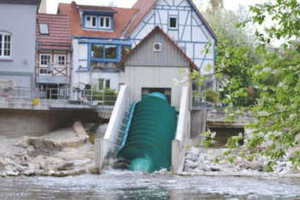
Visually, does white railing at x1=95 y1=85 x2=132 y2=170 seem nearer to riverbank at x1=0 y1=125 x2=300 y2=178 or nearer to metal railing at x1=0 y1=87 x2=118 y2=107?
riverbank at x1=0 y1=125 x2=300 y2=178

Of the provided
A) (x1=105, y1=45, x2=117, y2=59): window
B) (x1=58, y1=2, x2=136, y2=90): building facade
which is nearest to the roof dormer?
(x1=58, y1=2, x2=136, y2=90): building facade

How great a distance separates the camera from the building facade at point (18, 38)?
35125 millimetres

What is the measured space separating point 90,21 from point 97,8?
0.99m

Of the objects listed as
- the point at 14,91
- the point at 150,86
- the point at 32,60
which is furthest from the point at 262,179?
the point at 32,60

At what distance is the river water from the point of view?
1612cm

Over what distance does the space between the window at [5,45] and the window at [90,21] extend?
794 cm

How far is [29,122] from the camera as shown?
101 ft

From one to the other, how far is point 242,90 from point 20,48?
30311 mm

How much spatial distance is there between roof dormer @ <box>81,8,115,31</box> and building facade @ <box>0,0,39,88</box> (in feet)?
23.8

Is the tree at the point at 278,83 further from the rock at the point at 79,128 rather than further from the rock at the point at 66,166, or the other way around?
the rock at the point at 79,128

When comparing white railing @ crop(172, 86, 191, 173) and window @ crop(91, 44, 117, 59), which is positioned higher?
window @ crop(91, 44, 117, 59)

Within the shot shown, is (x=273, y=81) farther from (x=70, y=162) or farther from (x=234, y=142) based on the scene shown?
(x=70, y=162)

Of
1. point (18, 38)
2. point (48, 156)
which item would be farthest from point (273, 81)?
point (18, 38)

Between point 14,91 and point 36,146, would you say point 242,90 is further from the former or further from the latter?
point 14,91
